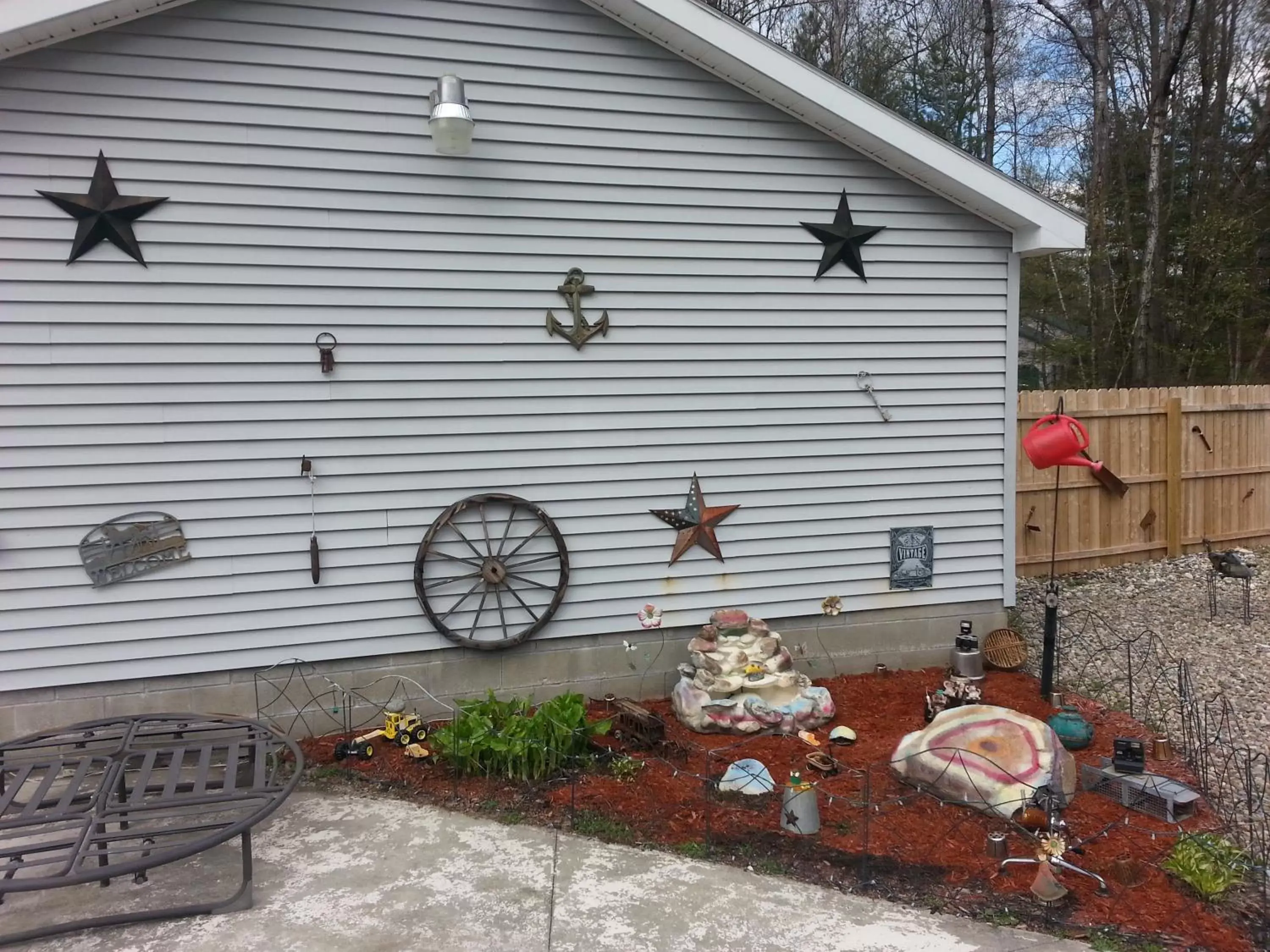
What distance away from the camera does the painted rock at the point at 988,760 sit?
3.93 meters

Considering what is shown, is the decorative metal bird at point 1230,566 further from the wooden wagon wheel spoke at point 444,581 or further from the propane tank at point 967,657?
the wooden wagon wheel spoke at point 444,581

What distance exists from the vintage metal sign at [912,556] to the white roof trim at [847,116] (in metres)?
2.07

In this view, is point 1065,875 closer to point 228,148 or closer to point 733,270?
point 733,270

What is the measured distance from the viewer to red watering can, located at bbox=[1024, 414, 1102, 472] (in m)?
5.19

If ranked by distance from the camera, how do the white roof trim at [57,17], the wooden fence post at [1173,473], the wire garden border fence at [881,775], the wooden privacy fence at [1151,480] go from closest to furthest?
the wire garden border fence at [881,775] → the white roof trim at [57,17] → the wooden privacy fence at [1151,480] → the wooden fence post at [1173,473]

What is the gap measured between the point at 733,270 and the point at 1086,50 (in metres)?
15.1

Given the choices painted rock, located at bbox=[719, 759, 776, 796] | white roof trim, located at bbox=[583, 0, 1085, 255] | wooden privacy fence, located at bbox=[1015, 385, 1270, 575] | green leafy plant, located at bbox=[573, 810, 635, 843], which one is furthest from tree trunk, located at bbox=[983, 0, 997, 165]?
green leafy plant, located at bbox=[573, 810, 635, 843]

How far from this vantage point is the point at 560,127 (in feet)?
16.8

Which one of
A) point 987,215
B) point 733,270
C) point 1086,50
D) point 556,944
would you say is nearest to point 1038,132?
point 1086,50

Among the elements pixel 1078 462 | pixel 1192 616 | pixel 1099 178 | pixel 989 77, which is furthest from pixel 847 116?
pixel 989 77

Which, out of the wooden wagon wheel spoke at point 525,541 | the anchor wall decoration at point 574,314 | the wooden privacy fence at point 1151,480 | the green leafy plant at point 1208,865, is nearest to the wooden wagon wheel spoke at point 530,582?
the wooden wagon wheel spoke at point 525,541

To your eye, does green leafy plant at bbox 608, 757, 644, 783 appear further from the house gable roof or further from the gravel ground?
the house gable roof

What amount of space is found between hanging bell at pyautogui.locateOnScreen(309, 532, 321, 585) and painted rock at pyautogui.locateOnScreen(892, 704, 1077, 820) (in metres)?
3.26

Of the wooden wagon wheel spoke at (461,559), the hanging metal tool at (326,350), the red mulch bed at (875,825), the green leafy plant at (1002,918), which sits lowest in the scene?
the green leafy plant at (1002,918)
